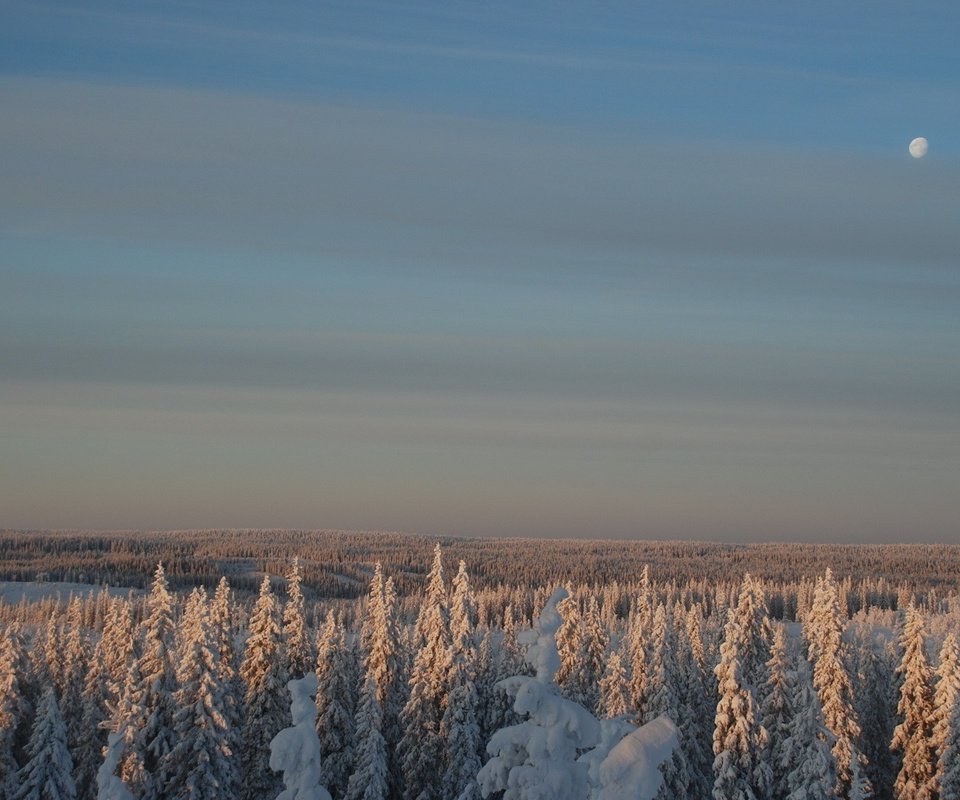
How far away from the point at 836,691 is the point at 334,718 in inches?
960

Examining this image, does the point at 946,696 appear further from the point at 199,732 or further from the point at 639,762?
the point at 639,762

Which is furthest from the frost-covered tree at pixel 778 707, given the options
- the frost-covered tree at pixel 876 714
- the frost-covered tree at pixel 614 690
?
the frost-covered tree at pixel 876 714

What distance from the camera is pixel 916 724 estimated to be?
59.6 metres

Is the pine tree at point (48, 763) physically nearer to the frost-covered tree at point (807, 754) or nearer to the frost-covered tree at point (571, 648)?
the frost-covered tree at point (571, 648)

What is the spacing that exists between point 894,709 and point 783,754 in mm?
24040

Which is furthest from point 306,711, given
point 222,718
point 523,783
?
point 222,718

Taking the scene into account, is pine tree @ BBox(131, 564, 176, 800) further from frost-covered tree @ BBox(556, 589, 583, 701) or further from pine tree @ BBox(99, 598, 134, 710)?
frost-covered tree @ BBox(556, 589, 583, 701)

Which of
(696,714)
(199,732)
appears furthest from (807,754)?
(199,732)

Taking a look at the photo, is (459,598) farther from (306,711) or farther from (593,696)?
(306,711)

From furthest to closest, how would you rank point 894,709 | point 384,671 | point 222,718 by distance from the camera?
point 894,709 → point 384,671 → point 222,718

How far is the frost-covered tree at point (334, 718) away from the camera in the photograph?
5781 cm

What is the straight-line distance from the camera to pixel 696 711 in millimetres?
65125

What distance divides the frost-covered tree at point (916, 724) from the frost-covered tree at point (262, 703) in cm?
3023

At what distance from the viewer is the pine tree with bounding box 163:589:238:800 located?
4906cm
